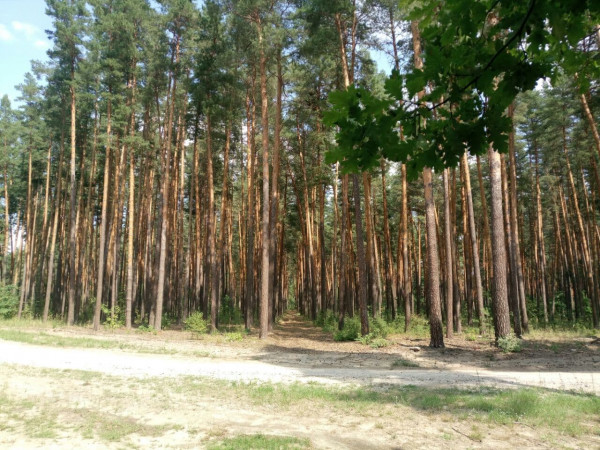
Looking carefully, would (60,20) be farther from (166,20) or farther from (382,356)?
(382,356)

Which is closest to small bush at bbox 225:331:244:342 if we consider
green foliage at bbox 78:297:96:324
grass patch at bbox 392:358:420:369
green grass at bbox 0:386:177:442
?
grass patch at bbox 392:358:420:369

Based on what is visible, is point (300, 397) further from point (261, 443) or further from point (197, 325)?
point (197, 325)

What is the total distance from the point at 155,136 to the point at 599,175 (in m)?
27.0

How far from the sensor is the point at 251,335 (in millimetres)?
Answer: 18453

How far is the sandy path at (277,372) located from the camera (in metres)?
8.88

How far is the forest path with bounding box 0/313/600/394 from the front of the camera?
926cm

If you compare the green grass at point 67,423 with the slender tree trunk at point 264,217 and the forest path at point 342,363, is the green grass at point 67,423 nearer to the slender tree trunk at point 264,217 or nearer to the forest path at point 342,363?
the forest path at point 342,363

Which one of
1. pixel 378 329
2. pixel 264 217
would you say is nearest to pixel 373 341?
pixel 378 329

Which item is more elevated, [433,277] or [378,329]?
[433,277]

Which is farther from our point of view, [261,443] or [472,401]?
[472,401]

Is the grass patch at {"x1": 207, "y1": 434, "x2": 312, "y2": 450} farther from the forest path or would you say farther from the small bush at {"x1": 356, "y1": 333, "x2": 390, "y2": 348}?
the small bush at {"x1": 356, "y1": 333, "x2": 390, "y2": 348}

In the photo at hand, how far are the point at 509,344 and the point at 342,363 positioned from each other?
220 inches

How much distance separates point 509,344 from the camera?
1259 centimetres

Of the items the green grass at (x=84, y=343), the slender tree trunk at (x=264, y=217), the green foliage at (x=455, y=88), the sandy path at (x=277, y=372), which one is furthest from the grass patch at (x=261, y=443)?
the slender tree trunk at (x=264, y=217)
